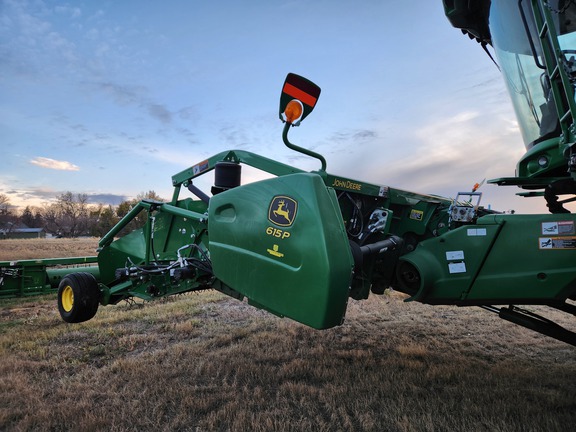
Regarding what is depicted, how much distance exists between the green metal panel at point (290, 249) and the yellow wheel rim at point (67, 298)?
79.8 inches

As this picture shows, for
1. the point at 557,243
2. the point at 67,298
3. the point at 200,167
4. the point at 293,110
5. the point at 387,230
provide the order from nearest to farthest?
the point at 293,110 → the point at 557,243 → the point at 387,230 → the point at 200,167 → the point at 67,298

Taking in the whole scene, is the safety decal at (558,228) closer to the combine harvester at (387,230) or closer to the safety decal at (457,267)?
the combine harvester at (387,230)

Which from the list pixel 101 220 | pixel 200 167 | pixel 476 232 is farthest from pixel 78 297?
pixel 101 220

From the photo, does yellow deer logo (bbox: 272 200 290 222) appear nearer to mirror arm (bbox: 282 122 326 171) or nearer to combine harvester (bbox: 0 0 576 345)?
combine harvester (bbox: 0 0 576 345)

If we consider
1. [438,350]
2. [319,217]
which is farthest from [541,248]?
[438,350]

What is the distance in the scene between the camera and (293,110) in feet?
7.81

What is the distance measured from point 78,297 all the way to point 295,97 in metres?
2.67

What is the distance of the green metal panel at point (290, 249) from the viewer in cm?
202

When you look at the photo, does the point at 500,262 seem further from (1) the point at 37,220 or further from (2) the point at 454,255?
(1) the point at 37,220

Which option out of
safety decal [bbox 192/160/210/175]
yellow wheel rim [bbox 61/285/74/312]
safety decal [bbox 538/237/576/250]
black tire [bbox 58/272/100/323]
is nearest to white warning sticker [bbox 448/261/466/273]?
safety decal [bbox 538/237/576/250]

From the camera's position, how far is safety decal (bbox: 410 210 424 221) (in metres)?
3.33

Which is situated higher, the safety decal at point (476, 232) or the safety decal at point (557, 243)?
the safety decal at point (476, 232)

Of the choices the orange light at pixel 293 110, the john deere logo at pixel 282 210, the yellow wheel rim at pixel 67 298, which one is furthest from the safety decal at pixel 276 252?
the yellow wheel rim at pixel 67 298

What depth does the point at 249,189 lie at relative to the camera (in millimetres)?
2475
